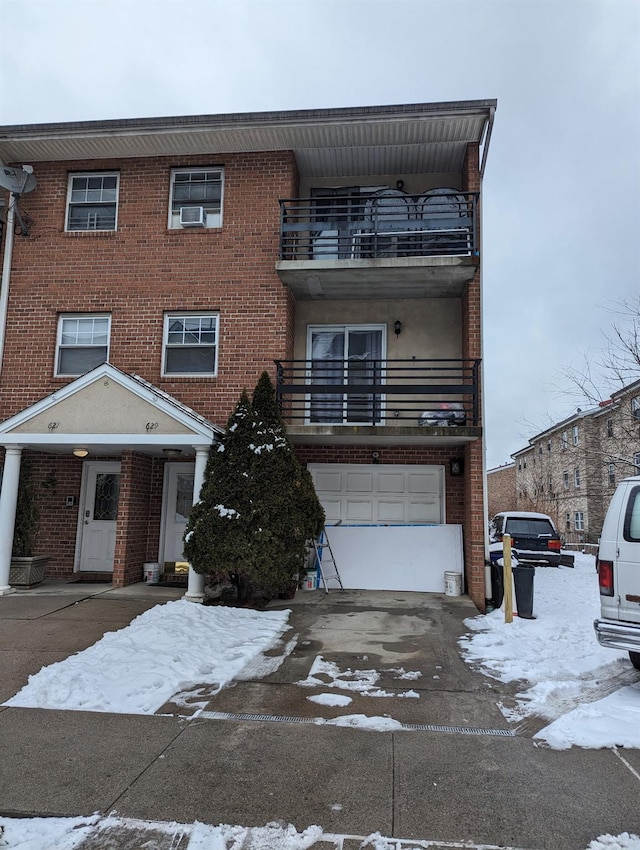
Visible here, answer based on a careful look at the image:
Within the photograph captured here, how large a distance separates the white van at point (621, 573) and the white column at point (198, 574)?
5.72 meters

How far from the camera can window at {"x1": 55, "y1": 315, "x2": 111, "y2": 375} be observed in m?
11.2

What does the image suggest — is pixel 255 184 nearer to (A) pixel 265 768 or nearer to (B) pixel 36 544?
(B) pixel 36 544

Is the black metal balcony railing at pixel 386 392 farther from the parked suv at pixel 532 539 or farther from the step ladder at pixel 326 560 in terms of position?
the parked suv at pixel 532 539

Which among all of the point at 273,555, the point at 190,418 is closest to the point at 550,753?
the point at 273,555

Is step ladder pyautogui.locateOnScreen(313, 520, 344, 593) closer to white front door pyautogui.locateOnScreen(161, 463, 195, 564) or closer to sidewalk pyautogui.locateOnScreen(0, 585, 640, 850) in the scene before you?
white front door pyautogui.locateOnScreen(161, 463, 195, 564)

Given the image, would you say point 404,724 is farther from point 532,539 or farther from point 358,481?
point 532,539

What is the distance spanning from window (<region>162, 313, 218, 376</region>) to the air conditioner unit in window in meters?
1.76

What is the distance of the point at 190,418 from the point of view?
30.3 feet

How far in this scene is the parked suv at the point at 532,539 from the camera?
15.9 m

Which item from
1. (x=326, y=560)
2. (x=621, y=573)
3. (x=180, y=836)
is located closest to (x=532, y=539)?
(x=326, y=560)

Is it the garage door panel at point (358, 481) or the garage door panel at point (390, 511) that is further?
the garage door panel at point (358, 481)

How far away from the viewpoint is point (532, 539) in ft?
53.3

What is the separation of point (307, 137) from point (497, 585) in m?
8.84

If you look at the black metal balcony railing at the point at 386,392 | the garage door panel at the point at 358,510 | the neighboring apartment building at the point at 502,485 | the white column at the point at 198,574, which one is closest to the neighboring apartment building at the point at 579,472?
the neighboring apartment building at the point at 502,485
